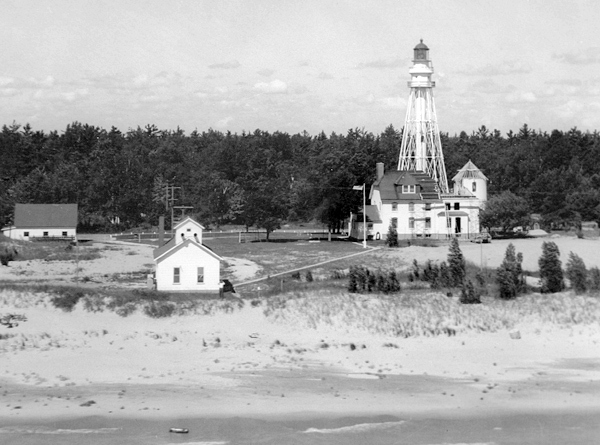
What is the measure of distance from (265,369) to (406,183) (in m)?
46.8

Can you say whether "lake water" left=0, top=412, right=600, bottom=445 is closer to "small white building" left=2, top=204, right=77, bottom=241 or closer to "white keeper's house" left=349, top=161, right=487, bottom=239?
"white keeper's house" left=349, top=161, right=487, bottom=239

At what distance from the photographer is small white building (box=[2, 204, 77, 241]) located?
82.2 meters

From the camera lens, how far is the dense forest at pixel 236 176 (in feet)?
267

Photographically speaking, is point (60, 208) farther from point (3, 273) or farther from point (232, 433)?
point (232, 433)

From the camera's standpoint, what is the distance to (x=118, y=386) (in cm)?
3117

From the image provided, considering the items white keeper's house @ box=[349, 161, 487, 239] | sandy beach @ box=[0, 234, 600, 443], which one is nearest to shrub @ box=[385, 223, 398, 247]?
white keeper's house @ box=[349, 161, 487, 239]

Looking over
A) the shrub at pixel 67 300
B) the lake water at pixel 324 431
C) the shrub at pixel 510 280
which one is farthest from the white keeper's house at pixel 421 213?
the lake water at pixel 324 431

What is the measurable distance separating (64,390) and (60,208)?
5579 centimetres

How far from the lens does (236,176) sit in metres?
118

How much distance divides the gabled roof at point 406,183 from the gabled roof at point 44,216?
2933 cm

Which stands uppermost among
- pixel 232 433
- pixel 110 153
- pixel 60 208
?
pixel 110 153

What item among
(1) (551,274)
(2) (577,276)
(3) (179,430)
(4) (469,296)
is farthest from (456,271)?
(3) (179,430)

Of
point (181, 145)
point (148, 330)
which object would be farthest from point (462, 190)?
point (181, 145)

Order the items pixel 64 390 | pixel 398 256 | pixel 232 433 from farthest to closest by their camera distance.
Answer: pixel 398 256, pixel 64 390, pixel 232 433
